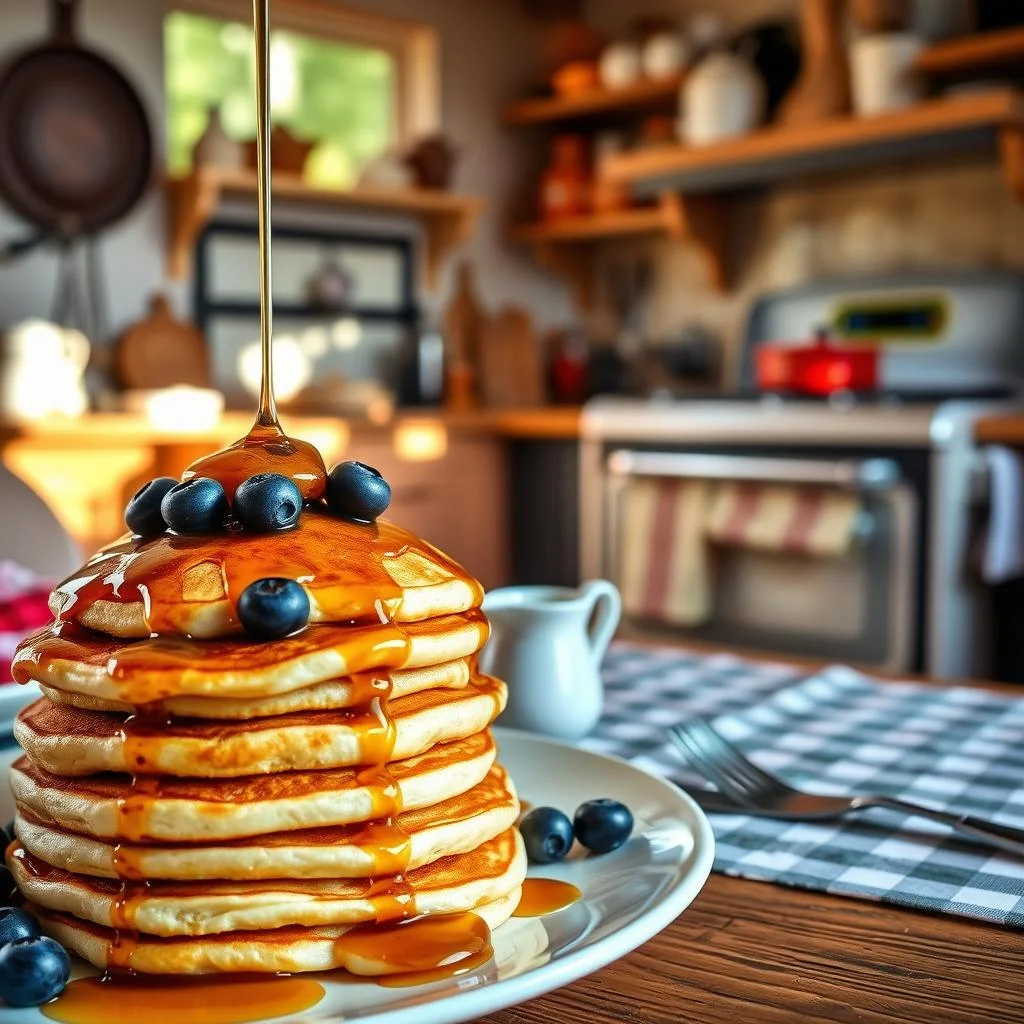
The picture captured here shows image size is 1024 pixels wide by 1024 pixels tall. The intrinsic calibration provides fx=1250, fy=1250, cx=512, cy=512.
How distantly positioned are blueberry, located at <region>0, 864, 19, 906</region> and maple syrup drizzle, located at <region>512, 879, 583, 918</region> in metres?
0.26

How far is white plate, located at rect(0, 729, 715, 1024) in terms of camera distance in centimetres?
49

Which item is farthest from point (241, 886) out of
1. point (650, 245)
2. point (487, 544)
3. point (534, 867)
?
point (650, 245)

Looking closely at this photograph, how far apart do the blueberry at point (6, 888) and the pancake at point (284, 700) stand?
4.0 inches

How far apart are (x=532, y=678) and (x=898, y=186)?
344 cm

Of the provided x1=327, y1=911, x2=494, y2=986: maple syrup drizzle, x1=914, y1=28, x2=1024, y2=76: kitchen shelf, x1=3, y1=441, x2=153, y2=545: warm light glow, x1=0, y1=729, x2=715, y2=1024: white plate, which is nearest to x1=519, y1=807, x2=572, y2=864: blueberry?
x1=0, y1=729, x2=715, y2=1024: white plate

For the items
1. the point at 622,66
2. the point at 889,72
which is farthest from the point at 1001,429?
the point at 622,66

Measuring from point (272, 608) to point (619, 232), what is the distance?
4.25 m

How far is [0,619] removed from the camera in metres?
1.15

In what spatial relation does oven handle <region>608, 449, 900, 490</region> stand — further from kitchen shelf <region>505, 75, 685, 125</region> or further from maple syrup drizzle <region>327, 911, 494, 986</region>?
maple syrup drizzle <region>327, 911, 494, 986</region>

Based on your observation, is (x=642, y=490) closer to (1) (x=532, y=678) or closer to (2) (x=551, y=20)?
(2) (x=551, y=20)

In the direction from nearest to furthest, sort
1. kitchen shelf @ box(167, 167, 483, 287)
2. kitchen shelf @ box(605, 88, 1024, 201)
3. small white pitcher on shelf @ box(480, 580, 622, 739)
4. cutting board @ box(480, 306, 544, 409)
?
1. small white pitcher on shelf @ box(480, 580, 622, 739)
2. kitchen shelf @ box(605, 88, 1024, 201)
3. kitchen shelf @ box(167, 167, 483, 287)
4. cutting board @ box(480, 306, 544, 409)

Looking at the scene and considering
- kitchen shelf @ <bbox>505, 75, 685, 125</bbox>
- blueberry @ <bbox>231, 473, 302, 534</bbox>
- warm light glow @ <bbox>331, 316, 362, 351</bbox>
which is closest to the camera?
blueberry @ <bbox>231, 473, 302, 534</bbox>

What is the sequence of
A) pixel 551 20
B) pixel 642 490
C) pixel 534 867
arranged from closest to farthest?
pixel 534 867
pixel 642 490
pixel 551 20

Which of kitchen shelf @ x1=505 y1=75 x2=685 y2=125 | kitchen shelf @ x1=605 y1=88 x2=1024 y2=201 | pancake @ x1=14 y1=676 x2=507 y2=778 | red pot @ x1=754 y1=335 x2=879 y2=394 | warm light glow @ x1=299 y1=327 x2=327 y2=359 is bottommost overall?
pancake @ x1=14 y1=676 x2=507 y2=778
